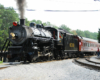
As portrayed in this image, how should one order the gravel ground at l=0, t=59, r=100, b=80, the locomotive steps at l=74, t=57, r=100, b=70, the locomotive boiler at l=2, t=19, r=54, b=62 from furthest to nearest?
the locomotive boiler at l=2, t=19, r=54, b=62 → the locomotive steps at l=74, t=57, r=100, b=70 → the gravel ground at l=0, t=59, r=100, b=80

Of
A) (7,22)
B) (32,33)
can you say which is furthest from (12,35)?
(7,22)

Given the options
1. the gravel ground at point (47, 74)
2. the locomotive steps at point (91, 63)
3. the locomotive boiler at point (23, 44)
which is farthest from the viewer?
the locomotive boiler at point (23, 44)

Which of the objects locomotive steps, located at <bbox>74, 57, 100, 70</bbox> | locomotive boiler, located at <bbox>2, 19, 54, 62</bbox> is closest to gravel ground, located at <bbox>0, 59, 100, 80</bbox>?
locomotive steps, located at <bbox>74, 57, 100, 70</bbox>

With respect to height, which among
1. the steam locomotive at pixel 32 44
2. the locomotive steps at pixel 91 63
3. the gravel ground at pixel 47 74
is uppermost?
the steam locomotive at pixel 32 44

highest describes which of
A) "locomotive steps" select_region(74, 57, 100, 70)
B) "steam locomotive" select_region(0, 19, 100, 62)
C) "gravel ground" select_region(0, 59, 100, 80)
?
"steam locomotive" select_region(0, 19, 100, 62)

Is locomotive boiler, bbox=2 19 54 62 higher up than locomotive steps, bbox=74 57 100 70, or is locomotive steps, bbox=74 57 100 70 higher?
locomotive boiler, bbox=2 19 54 62

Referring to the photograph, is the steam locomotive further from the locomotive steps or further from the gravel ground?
the gravel ground

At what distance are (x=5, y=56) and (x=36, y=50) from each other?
2368 millimetres

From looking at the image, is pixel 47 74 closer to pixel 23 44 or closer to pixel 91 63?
pixel 23 44

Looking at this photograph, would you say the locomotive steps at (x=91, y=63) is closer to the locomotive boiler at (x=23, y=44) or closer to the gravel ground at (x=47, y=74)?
the gravel ground at (x=47, y=74)

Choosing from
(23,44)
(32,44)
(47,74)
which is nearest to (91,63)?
(32,44)

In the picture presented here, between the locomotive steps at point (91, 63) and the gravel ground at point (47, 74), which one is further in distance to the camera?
the locomotive steps at point (91, 63)

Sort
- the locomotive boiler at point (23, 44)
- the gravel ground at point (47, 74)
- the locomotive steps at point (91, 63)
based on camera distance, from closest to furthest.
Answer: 1. the gravel ground at point (47, 74)
2. the locomotive steps at point (91, 63)
3. the locomotive boiler at point (23, 44)

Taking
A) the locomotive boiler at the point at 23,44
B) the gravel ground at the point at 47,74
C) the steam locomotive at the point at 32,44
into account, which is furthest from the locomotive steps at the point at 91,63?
the locomotive boiler at the point at 23,44
